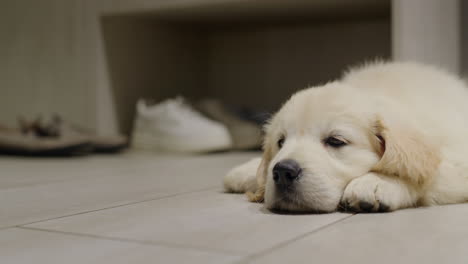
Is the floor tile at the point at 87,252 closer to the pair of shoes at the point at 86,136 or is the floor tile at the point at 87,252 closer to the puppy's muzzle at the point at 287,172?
the puppy's muzzle at the point at 287,172

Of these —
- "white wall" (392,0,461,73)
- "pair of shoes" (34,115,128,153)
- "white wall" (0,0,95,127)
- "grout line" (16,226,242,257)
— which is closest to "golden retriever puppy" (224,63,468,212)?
"grout line" (16,226,242,257)

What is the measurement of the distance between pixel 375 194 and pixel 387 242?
30 centimetres

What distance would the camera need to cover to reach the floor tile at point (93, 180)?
1643 mm

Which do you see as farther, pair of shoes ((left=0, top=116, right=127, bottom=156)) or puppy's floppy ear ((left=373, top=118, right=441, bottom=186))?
pair of shoes ((left=0, top=116, right=127, bottom=156))

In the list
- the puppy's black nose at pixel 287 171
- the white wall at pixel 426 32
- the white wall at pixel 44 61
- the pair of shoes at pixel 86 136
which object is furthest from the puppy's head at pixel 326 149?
the white wall at pixel 44 61

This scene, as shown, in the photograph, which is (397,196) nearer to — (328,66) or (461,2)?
(461,2)

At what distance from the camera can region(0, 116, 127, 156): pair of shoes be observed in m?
3.04

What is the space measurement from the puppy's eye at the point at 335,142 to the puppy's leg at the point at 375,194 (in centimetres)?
10

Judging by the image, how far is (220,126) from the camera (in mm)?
3297

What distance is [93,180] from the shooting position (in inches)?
87.0

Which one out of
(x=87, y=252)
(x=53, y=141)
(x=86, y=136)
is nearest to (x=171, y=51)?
(x=86, y=136)

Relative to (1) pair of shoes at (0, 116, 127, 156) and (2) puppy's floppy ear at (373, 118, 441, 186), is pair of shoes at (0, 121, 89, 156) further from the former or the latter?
(2) puppy's floppy ear at (373, 118, 441, 186)

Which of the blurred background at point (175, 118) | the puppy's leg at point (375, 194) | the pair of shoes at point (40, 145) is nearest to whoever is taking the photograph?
the blurred background at point (175, 118)

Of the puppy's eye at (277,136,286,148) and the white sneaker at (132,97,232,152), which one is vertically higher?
the puppy's eye at (277,136,286,148)
